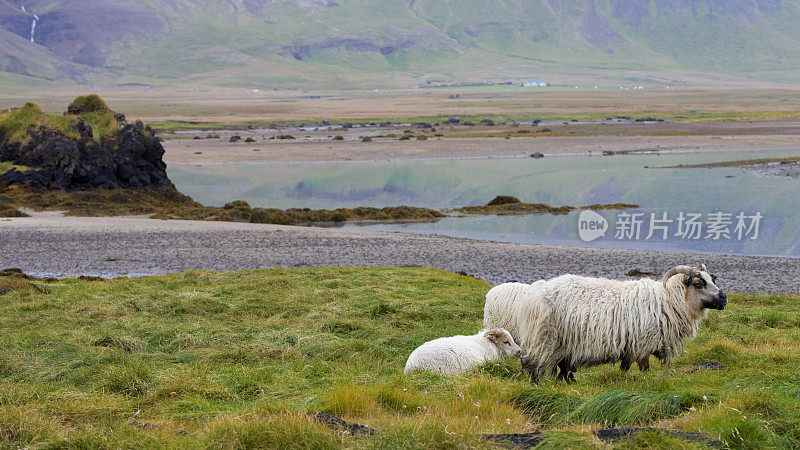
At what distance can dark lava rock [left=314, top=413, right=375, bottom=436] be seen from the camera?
551cm

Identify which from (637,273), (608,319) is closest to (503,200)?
(637,273)

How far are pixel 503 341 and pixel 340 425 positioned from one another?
14.8 ft

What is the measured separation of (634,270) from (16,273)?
55.2 feet

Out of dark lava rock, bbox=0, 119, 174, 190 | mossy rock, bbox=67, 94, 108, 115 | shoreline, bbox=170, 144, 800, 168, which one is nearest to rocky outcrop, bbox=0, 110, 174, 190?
dark lava rock, bbox=0, 119, 174, 190

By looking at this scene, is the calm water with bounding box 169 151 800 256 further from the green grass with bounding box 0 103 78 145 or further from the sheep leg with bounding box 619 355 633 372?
the sheep leg with bounding box 619 355 633 372

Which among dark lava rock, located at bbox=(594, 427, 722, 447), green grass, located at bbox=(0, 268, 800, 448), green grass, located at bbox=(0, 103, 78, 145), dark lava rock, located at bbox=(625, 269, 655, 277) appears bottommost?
dark lava rock, located at bbox=(625, 269, 655, 277)

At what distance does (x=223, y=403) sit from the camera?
7211mm

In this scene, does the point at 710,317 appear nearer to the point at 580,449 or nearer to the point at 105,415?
the point at 580,449

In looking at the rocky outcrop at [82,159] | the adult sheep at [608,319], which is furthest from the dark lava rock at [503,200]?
the adult sheep at [608,319]

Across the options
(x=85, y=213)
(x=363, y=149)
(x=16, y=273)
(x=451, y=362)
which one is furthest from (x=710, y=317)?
(x=363, y=149)

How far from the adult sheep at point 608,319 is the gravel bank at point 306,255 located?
1056 centimetres

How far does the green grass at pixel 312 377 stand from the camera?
17.6 ft

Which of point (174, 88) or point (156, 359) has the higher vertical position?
point (174, 88)

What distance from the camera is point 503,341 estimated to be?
380 inches
